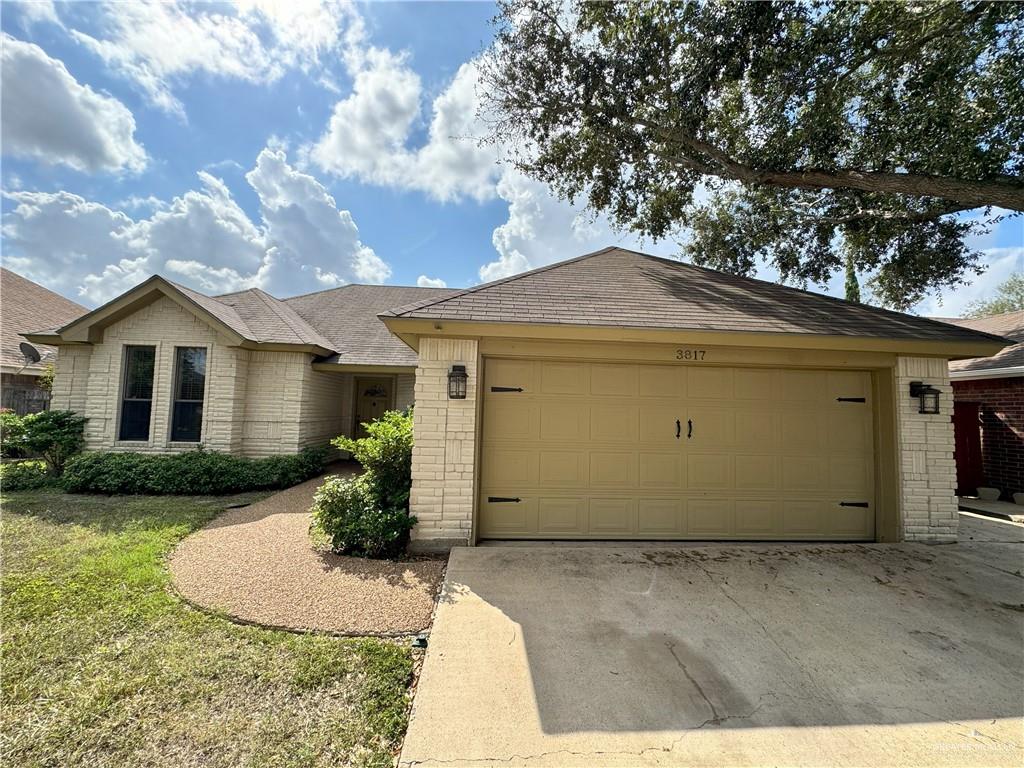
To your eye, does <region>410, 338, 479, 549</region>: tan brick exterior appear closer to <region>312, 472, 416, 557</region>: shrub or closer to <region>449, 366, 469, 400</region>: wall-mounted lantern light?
<region>449, 366, 469, 400</region>: wall-mounted lantern light

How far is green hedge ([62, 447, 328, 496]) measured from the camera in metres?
7.57

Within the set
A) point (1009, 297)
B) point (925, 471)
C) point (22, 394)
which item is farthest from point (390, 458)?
point (1009, 297)

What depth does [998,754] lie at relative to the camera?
211 cm

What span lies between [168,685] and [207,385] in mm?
7739

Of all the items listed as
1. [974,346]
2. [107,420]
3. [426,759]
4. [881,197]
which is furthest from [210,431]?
[881,197]

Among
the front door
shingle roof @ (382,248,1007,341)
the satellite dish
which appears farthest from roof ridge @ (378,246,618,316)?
the satellite dish

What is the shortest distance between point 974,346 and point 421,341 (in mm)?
6982

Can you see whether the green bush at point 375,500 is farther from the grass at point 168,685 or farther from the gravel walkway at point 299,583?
the grass at point 168,685

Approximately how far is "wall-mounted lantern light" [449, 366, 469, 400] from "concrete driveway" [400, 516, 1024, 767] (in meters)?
1.82

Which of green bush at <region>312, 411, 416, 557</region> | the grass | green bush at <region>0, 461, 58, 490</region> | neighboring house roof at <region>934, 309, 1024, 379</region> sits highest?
neighboring house roof at <region>934, 309, 1024, 379</region>

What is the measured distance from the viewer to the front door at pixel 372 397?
1272 cm

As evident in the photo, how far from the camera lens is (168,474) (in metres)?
7.68

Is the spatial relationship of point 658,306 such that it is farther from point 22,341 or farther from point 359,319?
point 22,341

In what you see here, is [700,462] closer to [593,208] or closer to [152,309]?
[593,208]
